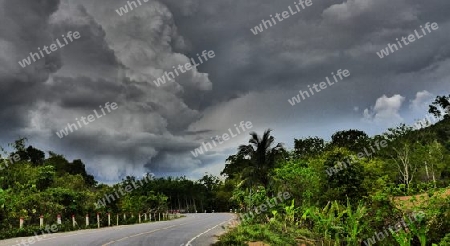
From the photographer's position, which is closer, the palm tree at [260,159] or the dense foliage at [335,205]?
the dense foliage at [335,205]

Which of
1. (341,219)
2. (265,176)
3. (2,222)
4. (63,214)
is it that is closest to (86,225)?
(63,214)

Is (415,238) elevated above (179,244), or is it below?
below

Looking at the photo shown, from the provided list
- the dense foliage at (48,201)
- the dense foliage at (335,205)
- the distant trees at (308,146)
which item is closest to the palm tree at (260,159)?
the dense foliage at (335,205)

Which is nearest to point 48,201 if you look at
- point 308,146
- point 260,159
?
point 260,159

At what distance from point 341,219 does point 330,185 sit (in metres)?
5.97

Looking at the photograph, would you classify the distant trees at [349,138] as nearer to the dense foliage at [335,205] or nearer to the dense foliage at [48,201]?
the dense foliage at [335,205]

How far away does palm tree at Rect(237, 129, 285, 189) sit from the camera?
34.4 m

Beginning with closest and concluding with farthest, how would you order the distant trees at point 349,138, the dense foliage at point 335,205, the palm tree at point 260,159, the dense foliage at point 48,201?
the dense foliage at point 335,205
the dense foliage at point 48,201
the palm tree at point 260,159
the distant trees at point 349,138

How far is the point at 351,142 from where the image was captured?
72.1m

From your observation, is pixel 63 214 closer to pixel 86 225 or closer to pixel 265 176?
pixel 86 225

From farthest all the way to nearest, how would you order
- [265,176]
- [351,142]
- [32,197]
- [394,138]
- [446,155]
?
[351,142] → [394,138] → [446,155] → [265,176] → [32,197]

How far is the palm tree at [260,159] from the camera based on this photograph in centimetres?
3441

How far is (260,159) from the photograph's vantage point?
1380 inches

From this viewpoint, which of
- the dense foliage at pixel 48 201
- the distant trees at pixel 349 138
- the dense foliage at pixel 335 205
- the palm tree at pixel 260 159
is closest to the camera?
the dense foliage at pixel 335 205
